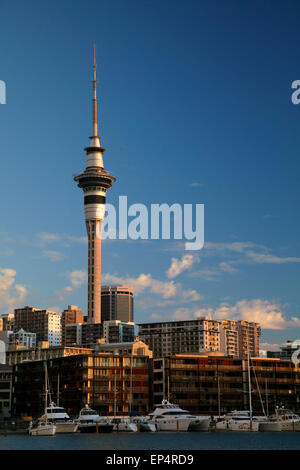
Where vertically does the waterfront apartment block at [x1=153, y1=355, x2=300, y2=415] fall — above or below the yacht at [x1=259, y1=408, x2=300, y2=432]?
above

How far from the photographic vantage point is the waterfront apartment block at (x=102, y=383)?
170m

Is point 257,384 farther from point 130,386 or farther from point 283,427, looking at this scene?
point 283,427

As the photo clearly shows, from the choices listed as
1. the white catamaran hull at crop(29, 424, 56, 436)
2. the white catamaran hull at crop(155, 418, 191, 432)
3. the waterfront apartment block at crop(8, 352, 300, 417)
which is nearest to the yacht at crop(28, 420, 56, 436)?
the white catamaran hull at crop(29, 424, 56, 436)

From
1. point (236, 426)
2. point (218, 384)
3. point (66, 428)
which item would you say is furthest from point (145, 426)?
Answer: point (218, 384)

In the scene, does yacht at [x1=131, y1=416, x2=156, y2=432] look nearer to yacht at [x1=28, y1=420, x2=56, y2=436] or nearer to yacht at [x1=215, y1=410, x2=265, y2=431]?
yacht at [x1=215, y1=410, x2=265, y2=431]

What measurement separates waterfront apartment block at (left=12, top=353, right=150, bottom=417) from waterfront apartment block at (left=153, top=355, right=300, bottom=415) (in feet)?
16.1

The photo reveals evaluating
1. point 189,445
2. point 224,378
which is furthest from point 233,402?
point 189,445

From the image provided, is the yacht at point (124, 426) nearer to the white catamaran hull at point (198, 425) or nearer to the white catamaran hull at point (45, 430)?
the white catamaran hull at point (198, 425)

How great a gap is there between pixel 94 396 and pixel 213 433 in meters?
46.5

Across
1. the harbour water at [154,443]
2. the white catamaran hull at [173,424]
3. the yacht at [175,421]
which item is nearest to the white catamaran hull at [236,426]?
the yacht at [175,421]

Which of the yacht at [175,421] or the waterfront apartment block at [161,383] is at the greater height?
the waterfront apartment block at [161,383]

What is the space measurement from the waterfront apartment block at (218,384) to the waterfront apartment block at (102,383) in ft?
16.1

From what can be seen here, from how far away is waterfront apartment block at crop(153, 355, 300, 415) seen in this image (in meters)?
177

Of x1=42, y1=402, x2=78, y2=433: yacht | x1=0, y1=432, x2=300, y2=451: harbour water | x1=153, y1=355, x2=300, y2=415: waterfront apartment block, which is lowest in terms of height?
x1=0, y1=432, x2=300, y2=451: harbour water
